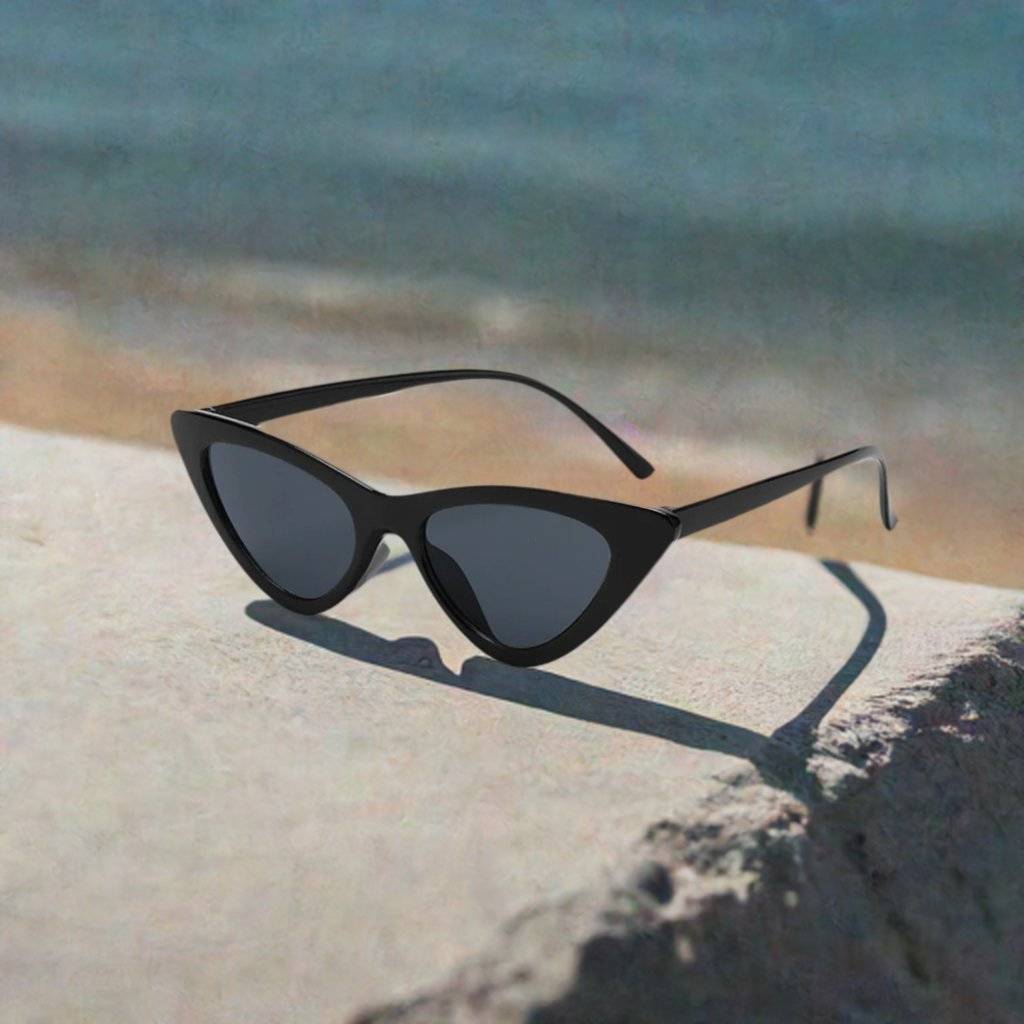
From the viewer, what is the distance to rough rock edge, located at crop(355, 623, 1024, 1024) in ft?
1.67

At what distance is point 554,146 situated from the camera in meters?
2.34

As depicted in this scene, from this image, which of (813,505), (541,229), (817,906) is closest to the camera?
(817,906)

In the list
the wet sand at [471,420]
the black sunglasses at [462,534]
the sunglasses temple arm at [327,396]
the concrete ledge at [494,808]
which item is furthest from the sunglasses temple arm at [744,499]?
the wet sand at [471,420]

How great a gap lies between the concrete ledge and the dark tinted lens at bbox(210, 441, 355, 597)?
0.10 ft

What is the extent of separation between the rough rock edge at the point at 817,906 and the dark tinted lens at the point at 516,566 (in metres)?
0.16

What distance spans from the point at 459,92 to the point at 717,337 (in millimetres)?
756

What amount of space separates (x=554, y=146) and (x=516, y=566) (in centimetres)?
171

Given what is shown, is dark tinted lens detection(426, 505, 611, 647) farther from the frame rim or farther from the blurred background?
the blurred background

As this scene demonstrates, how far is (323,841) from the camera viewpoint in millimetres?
584

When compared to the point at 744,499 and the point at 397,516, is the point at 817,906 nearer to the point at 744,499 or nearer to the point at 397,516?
the point at 744,499

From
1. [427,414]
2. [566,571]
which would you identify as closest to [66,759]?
[566,571]

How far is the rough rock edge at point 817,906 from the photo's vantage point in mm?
510

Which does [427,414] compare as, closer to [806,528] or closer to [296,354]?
[296,354]

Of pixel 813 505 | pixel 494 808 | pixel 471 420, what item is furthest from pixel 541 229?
pixel 494 808
